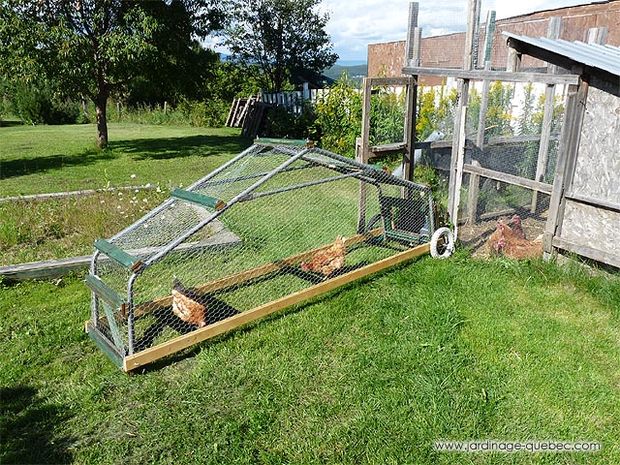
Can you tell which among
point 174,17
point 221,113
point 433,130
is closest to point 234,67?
point 221,113

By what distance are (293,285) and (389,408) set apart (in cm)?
169

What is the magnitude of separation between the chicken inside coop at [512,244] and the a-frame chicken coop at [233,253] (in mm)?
629

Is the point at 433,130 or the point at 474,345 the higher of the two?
the point at 433,130

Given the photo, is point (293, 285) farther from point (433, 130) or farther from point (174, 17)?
point (174, 17)

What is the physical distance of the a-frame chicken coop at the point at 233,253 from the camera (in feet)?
10.6

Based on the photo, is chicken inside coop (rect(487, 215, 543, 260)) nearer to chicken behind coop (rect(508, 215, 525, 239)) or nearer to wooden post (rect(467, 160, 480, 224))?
chicken behind coop (rect(508, 215, 525, 239))

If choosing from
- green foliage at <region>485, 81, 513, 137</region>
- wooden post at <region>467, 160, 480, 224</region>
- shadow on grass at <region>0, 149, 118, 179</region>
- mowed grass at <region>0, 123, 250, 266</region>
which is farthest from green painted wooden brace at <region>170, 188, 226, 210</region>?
shadow on grass at <region>0, 149, 118, 179</region>

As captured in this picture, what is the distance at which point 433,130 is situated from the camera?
6.63 meters

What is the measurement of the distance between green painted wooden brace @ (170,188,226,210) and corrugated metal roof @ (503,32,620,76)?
287cm

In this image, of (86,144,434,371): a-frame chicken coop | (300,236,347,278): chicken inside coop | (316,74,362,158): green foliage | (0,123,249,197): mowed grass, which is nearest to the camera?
(86,144,434,371): a-frame chicken coop

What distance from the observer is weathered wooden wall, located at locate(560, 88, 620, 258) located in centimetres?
390

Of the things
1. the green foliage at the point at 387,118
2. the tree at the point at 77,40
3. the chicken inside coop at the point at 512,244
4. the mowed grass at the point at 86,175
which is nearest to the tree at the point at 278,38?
the mowed grass at the point at 86,175

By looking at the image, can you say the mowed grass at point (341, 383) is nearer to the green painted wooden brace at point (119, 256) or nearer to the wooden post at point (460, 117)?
the green painted wooden brace at point (119, 256)

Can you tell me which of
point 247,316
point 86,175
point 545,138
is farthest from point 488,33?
point 86,175
